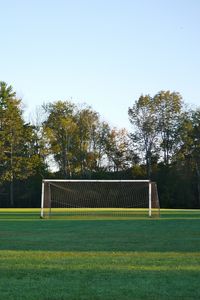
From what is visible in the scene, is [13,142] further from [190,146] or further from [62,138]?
[190,146]

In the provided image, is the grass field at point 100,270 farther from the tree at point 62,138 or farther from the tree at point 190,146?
the tree at point 62,138

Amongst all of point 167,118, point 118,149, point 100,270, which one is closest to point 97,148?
point 118,149

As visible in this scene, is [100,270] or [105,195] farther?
[105,195]

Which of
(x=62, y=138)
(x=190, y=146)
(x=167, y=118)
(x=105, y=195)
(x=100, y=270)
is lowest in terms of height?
(x=100, y=270)

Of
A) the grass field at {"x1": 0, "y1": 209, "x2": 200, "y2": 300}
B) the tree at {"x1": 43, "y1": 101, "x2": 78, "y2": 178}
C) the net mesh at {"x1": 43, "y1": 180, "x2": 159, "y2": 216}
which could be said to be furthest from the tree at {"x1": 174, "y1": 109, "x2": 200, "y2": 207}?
the grass field at {"x1": 0, "y1": 209, "x2": 200, "y2": 300}

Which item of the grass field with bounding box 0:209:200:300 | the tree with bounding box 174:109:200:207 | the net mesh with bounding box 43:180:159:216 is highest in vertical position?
the tree with bounding box 174:109:200:207

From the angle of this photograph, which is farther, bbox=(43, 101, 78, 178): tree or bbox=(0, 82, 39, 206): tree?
bbox=(43, 101, 78, 178): tree

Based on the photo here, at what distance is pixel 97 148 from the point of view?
7025 centimetres

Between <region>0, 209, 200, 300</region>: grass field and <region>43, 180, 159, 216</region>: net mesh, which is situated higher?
<region>43, 180, 159, 216</region>: net mesh

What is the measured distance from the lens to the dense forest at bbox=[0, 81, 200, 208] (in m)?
64.6

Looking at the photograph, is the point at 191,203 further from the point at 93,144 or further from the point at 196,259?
the point at 196,259

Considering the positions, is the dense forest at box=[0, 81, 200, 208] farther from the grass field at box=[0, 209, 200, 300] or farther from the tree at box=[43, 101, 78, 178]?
the grass field at box=[0, 209, 200, 300]

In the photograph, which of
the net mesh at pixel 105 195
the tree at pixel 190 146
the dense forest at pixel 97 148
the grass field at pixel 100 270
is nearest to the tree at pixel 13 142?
the dense forest at pixel 97 148

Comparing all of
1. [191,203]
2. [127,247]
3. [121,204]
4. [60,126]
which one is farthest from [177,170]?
[127,247]
